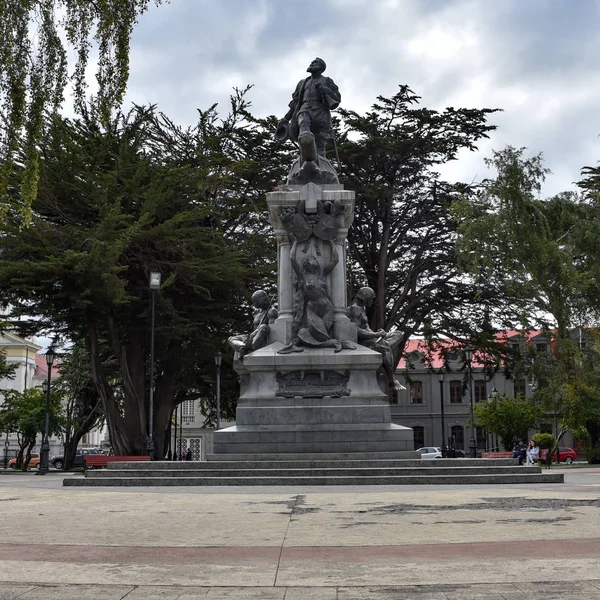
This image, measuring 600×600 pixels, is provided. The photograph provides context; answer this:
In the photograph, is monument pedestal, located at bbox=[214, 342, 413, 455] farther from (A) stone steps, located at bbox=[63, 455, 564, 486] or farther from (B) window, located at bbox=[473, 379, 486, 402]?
(B) window, located at bbox=[473, 379, 486, 402]

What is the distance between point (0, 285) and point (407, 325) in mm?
18262

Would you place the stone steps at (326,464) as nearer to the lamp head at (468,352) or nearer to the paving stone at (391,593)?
the paving stone at (391,593)

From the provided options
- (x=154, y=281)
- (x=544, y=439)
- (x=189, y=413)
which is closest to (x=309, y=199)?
(x=154, y=281)

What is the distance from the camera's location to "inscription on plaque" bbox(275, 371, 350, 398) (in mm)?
18562

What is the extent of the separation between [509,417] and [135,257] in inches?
1172

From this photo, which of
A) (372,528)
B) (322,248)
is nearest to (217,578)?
(372,528)

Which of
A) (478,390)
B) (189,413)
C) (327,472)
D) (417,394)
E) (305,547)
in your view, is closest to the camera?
(305,547)

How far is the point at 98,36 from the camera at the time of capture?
1005 centimetres

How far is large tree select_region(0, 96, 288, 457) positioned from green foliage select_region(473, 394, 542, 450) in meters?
23.3

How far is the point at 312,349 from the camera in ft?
62.5

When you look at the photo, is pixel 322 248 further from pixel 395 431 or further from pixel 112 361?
pixel 112 361

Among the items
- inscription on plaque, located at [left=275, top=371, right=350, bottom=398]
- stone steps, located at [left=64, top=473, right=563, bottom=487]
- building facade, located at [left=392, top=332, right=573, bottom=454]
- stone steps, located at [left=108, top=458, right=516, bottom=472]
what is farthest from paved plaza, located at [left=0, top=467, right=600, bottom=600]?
building facade, located at [left=392, top=332, right=573, bottom=454]

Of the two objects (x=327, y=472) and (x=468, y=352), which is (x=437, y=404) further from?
(x=327, y=472)

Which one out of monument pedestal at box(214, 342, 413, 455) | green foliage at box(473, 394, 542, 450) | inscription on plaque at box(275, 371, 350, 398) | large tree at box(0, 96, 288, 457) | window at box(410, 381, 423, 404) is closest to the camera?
monument pedestal at box(214, 342, 413, 455)
